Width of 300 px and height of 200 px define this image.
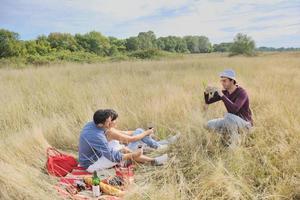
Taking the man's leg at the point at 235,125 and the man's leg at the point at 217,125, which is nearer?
the man's leg at the point at 235,125

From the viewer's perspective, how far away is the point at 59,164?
4.12 meters

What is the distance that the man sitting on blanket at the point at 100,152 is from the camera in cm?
409

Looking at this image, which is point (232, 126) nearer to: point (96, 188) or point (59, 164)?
point (96, 188)

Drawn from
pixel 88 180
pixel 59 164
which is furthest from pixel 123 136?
pixel 88 180

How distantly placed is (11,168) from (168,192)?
5.41ft

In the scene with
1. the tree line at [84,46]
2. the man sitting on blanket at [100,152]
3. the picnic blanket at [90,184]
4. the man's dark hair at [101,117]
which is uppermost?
the tree line at [84,46]

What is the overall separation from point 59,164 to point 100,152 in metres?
0.51

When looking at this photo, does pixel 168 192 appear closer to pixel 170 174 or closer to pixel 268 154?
pixel 170 174

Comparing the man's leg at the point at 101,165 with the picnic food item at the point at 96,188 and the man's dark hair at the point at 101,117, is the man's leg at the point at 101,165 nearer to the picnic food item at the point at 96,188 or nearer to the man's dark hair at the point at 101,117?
the man's dark hair at the point at 101,117

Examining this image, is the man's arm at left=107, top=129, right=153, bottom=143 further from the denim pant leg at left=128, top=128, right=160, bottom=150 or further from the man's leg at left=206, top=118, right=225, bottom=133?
the man's leg at left=206, top=118, right=225, bottom=133

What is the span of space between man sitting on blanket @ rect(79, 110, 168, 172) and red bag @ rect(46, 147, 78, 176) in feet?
0.50

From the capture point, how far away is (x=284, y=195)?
3.25 meters

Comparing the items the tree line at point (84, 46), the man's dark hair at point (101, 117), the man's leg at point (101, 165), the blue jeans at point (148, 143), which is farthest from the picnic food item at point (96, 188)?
the tree line at point (84, 46)

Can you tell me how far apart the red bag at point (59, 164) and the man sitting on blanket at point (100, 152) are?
153mm
